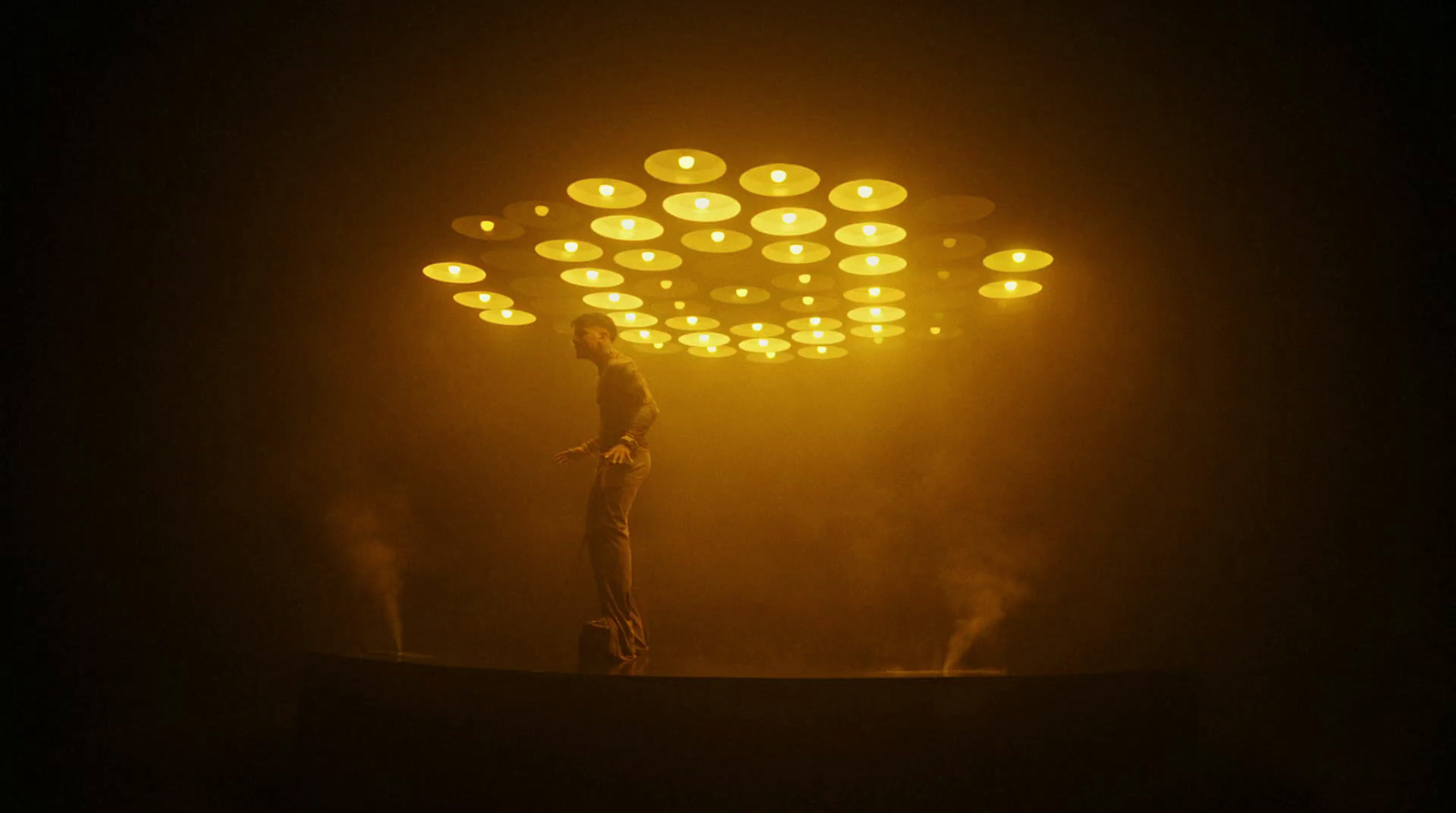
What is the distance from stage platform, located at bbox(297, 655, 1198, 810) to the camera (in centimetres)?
391

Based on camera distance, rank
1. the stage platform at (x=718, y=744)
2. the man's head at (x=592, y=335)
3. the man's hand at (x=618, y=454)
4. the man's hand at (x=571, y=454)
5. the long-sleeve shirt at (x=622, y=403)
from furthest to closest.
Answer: the man's head at (x=592, y=335) < the man's hand at (x=571, y=454) < the long-sleeve shirt at (x=622, y=403) < the man's hand at (x=618, y=454) < the stage platform at (x=718, y=744)

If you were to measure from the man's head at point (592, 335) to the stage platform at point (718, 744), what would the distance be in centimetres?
268

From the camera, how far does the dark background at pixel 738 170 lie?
4195mm

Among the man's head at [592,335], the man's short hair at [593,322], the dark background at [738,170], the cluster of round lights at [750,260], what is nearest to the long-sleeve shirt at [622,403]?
the man's head at [592,335]

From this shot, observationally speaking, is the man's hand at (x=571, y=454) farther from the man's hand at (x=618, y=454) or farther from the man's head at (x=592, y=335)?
the man's head at (x=592, y=335)

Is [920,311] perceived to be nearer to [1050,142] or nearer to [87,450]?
[1050,142]

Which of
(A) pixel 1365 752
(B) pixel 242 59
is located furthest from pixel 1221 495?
(B) pixel 242 59

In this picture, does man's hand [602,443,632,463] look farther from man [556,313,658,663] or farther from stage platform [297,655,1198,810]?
stage platform [297,655,1198,810]

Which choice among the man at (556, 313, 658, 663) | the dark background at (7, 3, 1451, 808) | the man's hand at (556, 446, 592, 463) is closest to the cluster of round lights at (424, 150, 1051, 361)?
the dark background at (7, 3, 1451, 808)

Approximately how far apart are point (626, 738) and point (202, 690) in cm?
398

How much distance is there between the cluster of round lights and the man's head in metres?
0.66

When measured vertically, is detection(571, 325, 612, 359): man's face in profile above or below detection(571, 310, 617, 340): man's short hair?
below

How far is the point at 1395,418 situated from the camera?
16.9 feet

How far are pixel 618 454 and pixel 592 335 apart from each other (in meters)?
1.13
